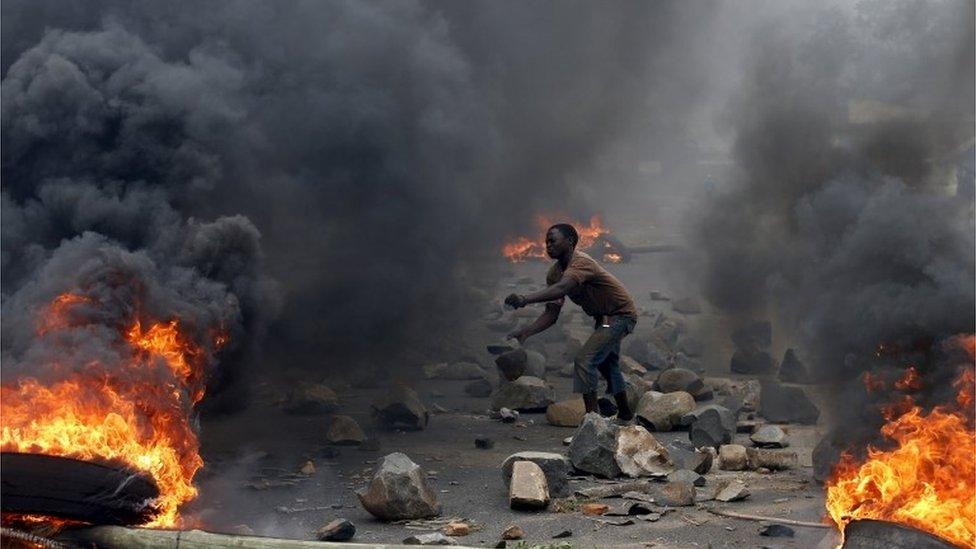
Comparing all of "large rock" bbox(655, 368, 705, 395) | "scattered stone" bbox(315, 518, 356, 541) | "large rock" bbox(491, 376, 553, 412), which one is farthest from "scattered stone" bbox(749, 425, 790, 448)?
"scattered stone" bbox(315, 518, 356, 541)

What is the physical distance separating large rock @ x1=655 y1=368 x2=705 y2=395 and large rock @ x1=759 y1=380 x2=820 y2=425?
924 millimetres

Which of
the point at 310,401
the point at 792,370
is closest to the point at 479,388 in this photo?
the point at 310,401

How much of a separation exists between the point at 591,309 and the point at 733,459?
215 cm

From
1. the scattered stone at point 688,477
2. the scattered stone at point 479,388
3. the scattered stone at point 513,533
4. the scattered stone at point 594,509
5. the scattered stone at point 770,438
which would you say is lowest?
the scattered stone at point 513,533

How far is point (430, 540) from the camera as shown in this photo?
654 cm

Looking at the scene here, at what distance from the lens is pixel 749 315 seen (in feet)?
49.5

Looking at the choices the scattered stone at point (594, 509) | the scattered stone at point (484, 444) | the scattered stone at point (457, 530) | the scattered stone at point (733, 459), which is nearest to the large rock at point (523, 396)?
the scattered stone at point (484, 444)

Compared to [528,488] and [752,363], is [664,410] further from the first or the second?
[752,363]

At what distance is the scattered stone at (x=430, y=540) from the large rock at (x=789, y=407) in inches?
187

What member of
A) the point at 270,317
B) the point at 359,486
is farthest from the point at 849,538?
the point at 270,317

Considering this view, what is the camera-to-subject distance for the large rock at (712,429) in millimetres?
9141

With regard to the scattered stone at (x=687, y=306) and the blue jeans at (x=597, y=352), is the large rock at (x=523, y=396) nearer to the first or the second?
the blue jeans at (x=597, y=352)

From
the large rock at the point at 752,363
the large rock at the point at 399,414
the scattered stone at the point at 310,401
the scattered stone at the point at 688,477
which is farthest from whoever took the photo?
the large rock at the point at 752,363

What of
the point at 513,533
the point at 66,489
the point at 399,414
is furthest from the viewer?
the point at 399,414
